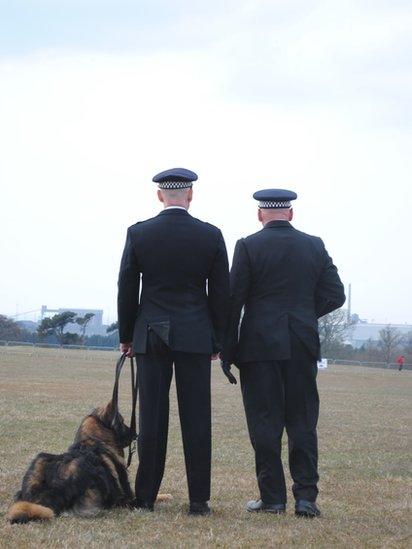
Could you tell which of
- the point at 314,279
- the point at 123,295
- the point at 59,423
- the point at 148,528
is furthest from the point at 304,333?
the point at 59,423

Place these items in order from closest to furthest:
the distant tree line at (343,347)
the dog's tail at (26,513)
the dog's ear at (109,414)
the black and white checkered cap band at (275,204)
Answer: the dog's tail at (26,513) < the dog's ear at (109,414) < the black and white checkered cap band at (275,204) < the distant tree line at (343,347)

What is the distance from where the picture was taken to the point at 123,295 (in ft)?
21.6

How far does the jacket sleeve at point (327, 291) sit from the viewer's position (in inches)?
277

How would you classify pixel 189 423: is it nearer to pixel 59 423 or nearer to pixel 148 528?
pixel 148 528

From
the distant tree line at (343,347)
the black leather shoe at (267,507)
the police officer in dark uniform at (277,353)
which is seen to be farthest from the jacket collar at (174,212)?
the distant tree line at (343,347)

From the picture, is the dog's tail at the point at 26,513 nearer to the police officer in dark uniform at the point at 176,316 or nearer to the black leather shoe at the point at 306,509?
the police officer in dark uniform at the point at 176,316

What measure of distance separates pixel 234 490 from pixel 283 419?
1.79 m

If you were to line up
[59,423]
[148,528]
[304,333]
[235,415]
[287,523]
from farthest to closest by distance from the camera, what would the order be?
[235,415]
[59,423]
[304,333]
[287,523]
[148,528]

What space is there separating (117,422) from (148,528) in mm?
1065

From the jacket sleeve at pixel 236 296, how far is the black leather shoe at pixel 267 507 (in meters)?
1.00

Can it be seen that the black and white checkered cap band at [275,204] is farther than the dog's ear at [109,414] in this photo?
Yes

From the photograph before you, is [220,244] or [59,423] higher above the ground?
[220,244]

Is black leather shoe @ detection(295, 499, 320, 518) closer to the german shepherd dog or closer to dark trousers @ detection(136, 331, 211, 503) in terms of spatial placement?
dark trousers @ detection(136, 331, 211, 503)

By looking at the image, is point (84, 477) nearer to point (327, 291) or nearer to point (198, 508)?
point (198, 508)
